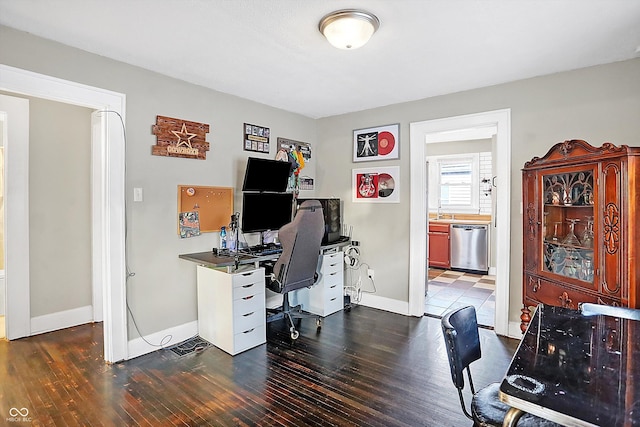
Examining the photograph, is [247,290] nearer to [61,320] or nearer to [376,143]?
Result: [61,320]

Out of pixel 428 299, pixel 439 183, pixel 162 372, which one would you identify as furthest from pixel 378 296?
pixel 439 183

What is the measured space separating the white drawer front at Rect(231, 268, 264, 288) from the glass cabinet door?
7.52 ft

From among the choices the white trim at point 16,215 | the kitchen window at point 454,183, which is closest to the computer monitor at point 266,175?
the white trim at point 16,215

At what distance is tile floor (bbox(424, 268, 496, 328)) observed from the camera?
3.96m

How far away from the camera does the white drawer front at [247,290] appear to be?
2.88 m

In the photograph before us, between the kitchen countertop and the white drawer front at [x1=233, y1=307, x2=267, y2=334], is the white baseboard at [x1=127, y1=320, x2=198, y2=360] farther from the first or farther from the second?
the kitchen countertop

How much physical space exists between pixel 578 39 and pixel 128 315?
12.8 feet

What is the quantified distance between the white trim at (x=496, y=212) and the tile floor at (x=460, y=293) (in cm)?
36

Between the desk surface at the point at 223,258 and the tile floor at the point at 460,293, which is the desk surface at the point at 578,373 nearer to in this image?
the desk surface at the point at 223,258

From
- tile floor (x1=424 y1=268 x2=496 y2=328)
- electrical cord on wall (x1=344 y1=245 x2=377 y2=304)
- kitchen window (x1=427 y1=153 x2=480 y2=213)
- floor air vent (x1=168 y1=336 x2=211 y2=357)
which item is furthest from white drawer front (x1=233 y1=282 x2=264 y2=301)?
→ kitchen window (x1=427 y1=153 x2=480 y2=213)

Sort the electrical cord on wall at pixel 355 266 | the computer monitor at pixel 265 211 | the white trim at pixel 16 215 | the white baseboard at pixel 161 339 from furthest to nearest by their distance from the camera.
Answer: the electrical cord on wall at pixel 355 266, the computer monitor at pixel 265 211, the white trim at pixel 16 215, the white baseboard at pixel 161 339

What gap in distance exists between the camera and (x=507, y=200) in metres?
3.21

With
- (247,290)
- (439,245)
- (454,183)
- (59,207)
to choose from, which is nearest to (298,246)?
(247,290)

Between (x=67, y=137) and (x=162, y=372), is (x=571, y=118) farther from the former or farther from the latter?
(x=67, y=137)
